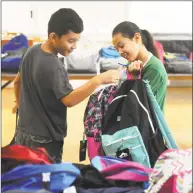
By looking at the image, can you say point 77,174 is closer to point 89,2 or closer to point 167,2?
point 89,2

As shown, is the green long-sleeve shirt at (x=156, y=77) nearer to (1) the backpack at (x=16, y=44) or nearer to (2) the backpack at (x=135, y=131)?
(2) the backpack at (x=135, y=131)

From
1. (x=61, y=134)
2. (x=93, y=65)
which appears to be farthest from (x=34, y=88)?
(x=93, y=65)

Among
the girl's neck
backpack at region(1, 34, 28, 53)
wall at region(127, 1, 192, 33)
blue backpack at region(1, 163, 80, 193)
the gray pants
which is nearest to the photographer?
blue backpack at region(1, 163, 80, 193)

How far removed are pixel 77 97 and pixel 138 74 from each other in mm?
376

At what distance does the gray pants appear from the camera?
6.01 ft

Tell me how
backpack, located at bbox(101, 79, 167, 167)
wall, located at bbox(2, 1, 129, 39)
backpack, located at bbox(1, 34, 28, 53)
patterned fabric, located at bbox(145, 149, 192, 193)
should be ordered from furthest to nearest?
1. wall, located at bbox(2, 1, 129, 39)
2. backpack, located at bbox(1, 34, 28, 53)
3. backpack, located at bbox(101, 79, 167, 167)
4. patterned fabric, located at bbox(145, 149, 192, 193)

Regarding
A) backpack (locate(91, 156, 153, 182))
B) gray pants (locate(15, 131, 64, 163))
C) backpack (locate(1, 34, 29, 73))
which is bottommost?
gray pants (locate(15, 131, 64, 163))

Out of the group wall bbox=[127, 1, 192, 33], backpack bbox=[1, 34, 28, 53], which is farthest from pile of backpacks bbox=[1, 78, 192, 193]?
wall bbox=[127, 1, 192, 33]

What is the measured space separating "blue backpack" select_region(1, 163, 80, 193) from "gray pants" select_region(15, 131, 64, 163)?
0.55 metres

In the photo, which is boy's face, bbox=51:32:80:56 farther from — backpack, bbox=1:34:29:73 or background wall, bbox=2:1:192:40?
background wall, bbox=2:1:192:40

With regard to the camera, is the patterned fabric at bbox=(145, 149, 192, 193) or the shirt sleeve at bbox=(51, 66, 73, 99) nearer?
the patterned fabric at bbox=(145, 149, 192, 193)

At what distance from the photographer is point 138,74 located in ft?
6.12

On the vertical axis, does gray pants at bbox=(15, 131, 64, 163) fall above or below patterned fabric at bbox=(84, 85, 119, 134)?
below

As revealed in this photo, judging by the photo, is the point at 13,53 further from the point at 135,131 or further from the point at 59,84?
the point at 135,131
